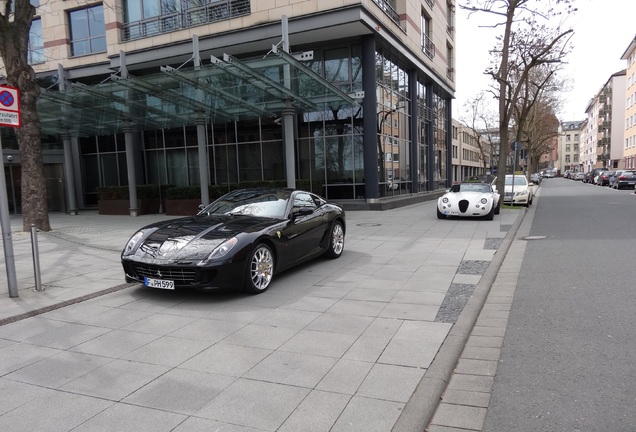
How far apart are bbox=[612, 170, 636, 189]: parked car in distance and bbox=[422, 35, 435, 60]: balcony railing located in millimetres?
20089

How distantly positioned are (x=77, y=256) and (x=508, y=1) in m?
18.0

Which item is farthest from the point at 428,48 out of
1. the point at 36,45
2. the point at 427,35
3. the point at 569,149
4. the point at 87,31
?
the point at 569,149

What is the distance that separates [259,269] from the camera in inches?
229

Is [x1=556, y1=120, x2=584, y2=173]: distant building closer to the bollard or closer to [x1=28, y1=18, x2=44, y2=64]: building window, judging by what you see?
[x1=28, y1=18, x2=44, y2=64]: building window

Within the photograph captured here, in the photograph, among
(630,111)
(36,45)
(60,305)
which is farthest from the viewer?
(630,111)

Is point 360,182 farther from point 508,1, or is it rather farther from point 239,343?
point 239,343

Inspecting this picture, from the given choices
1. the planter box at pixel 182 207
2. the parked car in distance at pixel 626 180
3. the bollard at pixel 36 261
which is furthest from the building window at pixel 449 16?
the bollard at pixel 36 261

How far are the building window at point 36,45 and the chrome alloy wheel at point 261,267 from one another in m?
25.3

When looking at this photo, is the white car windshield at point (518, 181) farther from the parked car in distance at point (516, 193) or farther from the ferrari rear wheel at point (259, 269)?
the ferrari rear wheel at point (259, 269)

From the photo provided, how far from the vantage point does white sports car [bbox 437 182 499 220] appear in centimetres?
1417

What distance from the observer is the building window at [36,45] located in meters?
24.4

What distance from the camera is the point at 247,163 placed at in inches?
840

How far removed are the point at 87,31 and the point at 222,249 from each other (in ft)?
77.2

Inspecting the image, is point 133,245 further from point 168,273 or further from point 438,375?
point 438,375
